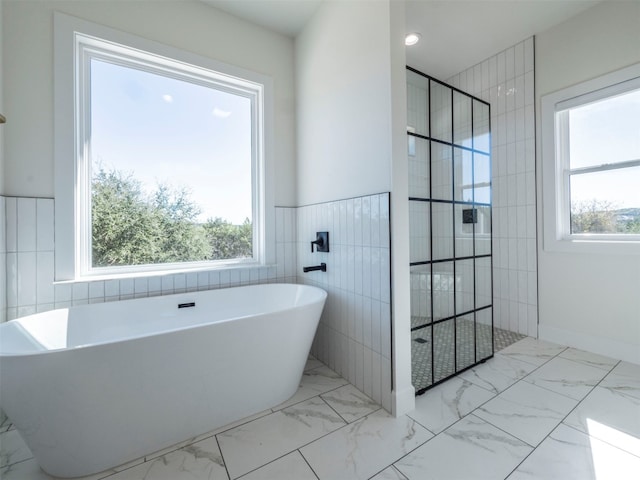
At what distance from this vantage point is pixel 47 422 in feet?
3.44

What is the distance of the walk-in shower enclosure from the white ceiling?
810 millimetres

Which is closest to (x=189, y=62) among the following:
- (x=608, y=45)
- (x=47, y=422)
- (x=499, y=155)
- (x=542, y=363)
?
(x=47, y=422)

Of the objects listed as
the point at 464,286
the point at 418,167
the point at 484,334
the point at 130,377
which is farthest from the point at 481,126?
the point at 130,377

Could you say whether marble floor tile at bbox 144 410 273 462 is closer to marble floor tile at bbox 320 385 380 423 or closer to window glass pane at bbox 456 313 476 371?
marble floor tile at bbox 320 385 380 423

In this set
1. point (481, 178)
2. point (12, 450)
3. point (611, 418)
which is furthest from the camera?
point (481, 178)

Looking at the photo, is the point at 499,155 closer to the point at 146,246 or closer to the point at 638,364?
the point at 638,364

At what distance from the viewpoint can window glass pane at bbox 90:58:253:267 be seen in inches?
75.9

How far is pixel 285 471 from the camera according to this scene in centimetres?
117

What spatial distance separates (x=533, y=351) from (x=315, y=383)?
6.04ft

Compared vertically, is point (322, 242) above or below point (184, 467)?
above

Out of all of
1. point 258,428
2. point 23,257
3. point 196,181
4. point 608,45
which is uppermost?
point 608,45

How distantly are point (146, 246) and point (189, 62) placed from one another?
143 cm

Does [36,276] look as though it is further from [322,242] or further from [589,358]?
[589,358]

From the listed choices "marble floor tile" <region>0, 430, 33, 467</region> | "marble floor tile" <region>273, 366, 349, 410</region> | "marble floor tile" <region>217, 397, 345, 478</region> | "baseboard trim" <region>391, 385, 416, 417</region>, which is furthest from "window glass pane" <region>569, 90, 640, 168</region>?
"marble floor tile" <region>0, 430, 33, 467</region>
